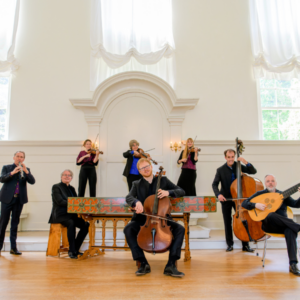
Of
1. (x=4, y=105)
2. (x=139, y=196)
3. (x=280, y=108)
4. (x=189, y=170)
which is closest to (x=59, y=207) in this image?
(x=139, y=196)

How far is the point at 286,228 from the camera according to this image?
2865 millimetres

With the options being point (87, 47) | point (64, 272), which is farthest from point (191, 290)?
point (87, 47)

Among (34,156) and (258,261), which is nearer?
(258,261)

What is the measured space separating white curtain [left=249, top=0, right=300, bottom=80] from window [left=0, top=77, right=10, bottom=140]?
4.98m

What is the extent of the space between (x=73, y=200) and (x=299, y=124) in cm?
491

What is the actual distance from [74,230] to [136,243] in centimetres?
113

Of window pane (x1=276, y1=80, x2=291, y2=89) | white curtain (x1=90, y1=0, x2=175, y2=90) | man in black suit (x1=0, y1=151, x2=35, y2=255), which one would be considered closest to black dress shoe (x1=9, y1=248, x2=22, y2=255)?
man in black suit (x1=0, y1=151, x2=35, y2=255)

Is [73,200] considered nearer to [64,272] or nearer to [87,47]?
[64,272]

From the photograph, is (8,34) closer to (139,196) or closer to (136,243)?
(139,196)

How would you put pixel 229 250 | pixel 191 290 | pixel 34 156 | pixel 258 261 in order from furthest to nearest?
pixel 34 156
pixel 229 250
pixel 258 261
pixel 191 290

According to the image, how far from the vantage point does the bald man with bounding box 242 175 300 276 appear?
2759 mm

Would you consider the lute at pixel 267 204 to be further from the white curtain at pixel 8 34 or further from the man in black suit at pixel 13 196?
the white curtain at pixel 8 34

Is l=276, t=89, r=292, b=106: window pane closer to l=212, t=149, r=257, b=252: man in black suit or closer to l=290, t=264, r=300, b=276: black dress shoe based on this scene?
l=212, t=149, r=257, b=252: man in black suit

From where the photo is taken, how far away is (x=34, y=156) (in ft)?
18.7
